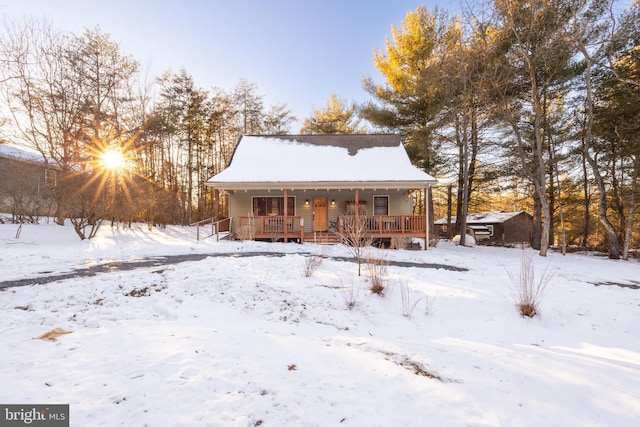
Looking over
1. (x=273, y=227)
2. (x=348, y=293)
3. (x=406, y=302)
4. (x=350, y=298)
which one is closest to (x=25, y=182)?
(x=273, y=227)

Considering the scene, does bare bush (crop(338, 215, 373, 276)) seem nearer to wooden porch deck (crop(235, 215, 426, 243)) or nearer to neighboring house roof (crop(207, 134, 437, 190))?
wooden porch deck (crop(235, 215, 426, 243))

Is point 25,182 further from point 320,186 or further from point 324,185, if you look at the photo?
point 324,185

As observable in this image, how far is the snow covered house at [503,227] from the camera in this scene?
842 inches

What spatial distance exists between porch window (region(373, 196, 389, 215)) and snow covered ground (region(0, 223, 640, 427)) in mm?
8600

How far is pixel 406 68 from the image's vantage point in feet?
52.7

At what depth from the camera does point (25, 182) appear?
1532 cm

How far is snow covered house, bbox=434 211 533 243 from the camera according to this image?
2139 centimetres

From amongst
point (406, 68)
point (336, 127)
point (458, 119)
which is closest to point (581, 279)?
point (458, 119)

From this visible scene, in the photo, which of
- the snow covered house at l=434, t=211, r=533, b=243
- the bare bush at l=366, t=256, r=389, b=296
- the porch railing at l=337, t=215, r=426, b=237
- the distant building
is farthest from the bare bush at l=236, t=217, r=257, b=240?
the snow covered house at l=434, t=211, r=533, b=243

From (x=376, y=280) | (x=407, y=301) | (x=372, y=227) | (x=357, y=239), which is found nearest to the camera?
(x=407, y=301)

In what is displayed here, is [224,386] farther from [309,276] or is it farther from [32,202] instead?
[32,202]

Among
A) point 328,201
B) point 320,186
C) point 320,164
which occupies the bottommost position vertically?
point 328,201

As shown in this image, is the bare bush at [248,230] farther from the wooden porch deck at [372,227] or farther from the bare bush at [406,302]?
the bare bush at [406,302]

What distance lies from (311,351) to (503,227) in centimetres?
2323
